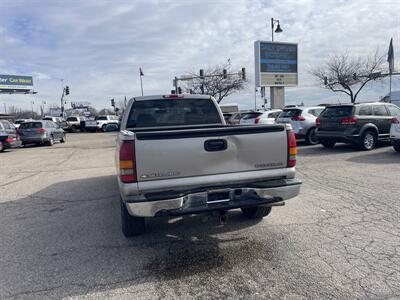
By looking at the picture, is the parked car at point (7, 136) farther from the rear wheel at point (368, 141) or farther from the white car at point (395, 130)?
the white car at point (395, 130)

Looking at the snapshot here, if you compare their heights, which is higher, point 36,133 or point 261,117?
point 261,117

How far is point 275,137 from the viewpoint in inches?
154

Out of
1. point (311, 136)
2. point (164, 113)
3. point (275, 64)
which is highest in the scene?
point (275, 64)

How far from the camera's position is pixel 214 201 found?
365 cm

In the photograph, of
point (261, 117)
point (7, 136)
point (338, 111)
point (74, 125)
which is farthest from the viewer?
point (74, 125)

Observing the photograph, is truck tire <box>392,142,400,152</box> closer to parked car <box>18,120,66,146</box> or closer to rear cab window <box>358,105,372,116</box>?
rear cab window <box>358,105,372,116</box>

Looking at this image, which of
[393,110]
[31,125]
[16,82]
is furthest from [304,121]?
[16,82]

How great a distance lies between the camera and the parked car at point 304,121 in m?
14.0

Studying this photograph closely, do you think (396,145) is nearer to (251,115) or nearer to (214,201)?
(251,115)

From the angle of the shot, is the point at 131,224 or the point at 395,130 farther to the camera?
the point at 395,130

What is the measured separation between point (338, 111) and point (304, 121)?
2420 mm

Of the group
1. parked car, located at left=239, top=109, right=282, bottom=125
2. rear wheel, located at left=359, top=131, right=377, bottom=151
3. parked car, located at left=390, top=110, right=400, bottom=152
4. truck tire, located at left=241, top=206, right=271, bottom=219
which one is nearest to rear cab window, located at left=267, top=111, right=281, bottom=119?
parked car, located at left=239, top=109, right=282, bottom=125

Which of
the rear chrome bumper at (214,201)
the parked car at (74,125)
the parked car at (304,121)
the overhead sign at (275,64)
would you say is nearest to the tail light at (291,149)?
the rear chrome bumper at (214,201)

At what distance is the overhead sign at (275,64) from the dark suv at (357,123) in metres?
16.0
